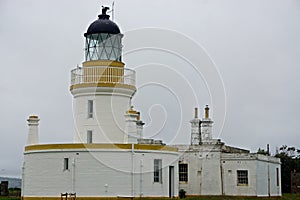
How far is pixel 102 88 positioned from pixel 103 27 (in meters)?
2.94

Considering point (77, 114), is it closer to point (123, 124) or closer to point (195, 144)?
point (123, 124)

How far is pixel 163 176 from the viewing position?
27875 millimetres

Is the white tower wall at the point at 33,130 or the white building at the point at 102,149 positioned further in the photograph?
the white tower wall at the point at 33,130

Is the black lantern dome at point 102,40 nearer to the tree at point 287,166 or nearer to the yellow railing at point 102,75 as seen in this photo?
the yellow railing at point 102,75

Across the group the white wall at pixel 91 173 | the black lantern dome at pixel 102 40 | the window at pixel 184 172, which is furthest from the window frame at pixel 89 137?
the window at pixel 184 172

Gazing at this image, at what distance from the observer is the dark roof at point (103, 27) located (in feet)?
93.0

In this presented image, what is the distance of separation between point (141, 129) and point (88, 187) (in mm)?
8771

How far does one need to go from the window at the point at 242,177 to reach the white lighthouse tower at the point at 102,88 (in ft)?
31.2

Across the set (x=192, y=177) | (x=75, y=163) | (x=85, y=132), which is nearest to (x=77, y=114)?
(x=85, y=132)

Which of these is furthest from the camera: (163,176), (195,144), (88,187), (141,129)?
(195,144)

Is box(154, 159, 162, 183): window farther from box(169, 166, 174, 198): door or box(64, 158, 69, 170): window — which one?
box(64, 158, 69, 170): window

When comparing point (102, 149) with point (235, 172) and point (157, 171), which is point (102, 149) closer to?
point (157, 171)

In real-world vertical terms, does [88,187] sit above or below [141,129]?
below

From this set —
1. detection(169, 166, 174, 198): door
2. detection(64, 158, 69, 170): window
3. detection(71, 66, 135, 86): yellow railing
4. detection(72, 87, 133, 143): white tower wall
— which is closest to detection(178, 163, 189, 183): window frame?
detection(169, 166, 174, 198): door
